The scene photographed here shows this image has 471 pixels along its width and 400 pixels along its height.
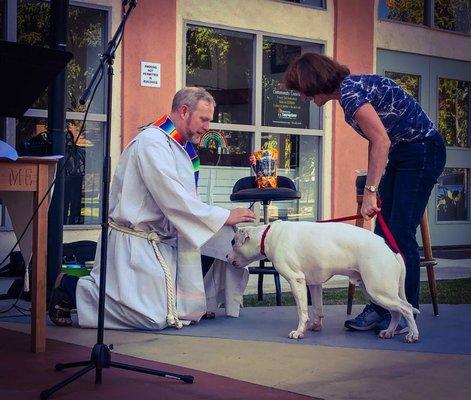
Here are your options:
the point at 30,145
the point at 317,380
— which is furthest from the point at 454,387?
the point at 30,145

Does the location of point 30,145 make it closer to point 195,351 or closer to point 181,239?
point 181,239

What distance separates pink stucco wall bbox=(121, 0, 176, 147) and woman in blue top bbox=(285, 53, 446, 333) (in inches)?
178

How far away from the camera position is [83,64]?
30.9 feet

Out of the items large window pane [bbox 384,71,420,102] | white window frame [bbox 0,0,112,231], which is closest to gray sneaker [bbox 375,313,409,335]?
white window frame [bbox 0,0,112,231]

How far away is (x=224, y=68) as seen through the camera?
1052cm

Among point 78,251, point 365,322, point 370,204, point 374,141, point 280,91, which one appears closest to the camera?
point 374,141

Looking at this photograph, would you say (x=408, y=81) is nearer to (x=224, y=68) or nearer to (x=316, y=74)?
(x=224, y=68)

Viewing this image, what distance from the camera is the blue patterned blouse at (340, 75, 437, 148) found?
16.4 feet

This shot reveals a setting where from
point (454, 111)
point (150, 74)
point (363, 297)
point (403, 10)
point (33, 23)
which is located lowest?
point (363, 297)

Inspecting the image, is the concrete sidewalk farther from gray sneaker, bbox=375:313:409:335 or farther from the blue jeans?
the blue jeans

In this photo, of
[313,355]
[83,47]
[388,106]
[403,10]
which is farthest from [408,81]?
[313,355]

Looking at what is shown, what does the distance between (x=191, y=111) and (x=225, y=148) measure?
5.03 metres

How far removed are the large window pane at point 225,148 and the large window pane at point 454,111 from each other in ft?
10.8

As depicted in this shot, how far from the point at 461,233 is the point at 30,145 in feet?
28.7
